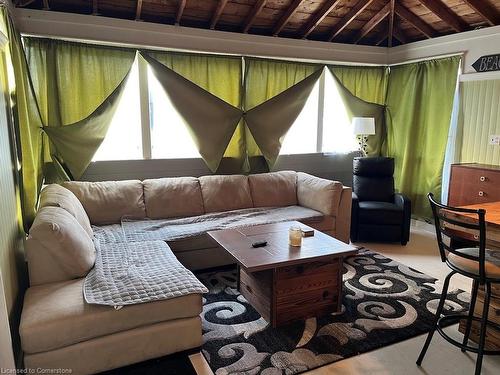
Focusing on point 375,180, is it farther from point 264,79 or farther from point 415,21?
point 415,21

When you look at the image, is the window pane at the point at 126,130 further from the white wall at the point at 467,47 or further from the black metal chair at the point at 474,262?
the white wall at the point at 467,47

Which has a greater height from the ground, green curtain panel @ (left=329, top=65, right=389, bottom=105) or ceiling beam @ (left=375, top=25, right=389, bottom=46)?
ceiling beam @ (left=375, top=25, right=389, bottom=46)

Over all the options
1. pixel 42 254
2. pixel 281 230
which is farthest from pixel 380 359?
pixel 42 254

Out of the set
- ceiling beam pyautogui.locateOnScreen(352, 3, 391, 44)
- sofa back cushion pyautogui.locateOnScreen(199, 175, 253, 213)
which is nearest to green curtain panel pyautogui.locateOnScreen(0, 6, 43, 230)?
sofa back cushion pyautogui.locateOnScreen(199, 175, 253, 213)

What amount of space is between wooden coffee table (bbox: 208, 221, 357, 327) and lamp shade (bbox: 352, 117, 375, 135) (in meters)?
2.38

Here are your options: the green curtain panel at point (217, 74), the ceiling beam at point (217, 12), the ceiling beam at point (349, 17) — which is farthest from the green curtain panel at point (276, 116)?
the ceiling beam at point (217, 12)

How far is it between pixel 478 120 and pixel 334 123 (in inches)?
69.1

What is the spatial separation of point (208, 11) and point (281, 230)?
8.59 feet

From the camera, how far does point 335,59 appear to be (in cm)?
482

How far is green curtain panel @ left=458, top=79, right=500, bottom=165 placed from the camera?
401cm

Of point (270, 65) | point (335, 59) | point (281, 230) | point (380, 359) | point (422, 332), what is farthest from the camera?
point (335, 59)

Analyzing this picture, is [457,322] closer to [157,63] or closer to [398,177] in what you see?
[398,177]

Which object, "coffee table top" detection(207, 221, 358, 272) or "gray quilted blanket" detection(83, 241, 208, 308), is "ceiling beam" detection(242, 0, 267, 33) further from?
"gray quilted blanket" detection(83, 241, 208, 308)

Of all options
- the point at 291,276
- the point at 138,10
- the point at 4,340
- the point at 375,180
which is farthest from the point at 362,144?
the point at 4,340
